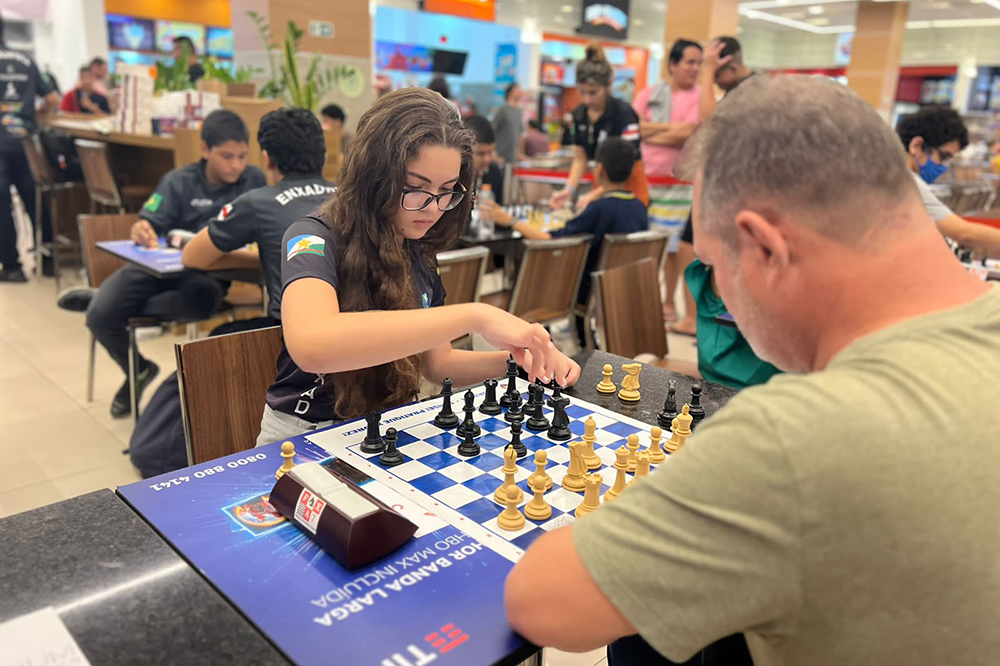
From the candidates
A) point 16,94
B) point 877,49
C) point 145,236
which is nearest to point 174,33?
point 16,94

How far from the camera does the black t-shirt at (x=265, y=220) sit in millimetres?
2814

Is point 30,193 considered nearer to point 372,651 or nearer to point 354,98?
point 354,98

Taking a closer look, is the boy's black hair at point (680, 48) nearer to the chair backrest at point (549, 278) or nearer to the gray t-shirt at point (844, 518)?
the chair backrest at point (549, 278)

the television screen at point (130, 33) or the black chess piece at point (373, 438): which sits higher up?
the television screen at point (130, 33)

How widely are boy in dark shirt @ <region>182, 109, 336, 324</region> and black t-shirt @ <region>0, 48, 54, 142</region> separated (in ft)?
14.7

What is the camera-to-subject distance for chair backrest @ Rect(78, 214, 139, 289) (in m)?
3.72

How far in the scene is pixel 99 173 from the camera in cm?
547

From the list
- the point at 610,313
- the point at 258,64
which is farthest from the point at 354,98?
the point at 610,313

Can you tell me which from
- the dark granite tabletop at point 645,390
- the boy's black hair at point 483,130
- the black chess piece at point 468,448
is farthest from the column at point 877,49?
the black chess piece at point 468,448

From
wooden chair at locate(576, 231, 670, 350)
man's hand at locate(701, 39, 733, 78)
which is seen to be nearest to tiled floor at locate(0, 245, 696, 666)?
wooden chair at locate(576, 231, 670, 350)

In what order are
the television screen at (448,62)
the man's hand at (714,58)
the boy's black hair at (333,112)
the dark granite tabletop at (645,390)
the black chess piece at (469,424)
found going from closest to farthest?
the black chess piece at (469,424)
the dark granite tabletop at (645,390)
the man's hand at (714,58)
the boy's black hair at (333,112)
the television screen at (448,62)

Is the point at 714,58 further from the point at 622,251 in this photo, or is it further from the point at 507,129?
the point at 507,129

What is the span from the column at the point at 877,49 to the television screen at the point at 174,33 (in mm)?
11619

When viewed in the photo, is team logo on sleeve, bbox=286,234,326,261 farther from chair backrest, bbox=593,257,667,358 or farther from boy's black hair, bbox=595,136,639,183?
boy's black hair, bbox=595,136,639,183
